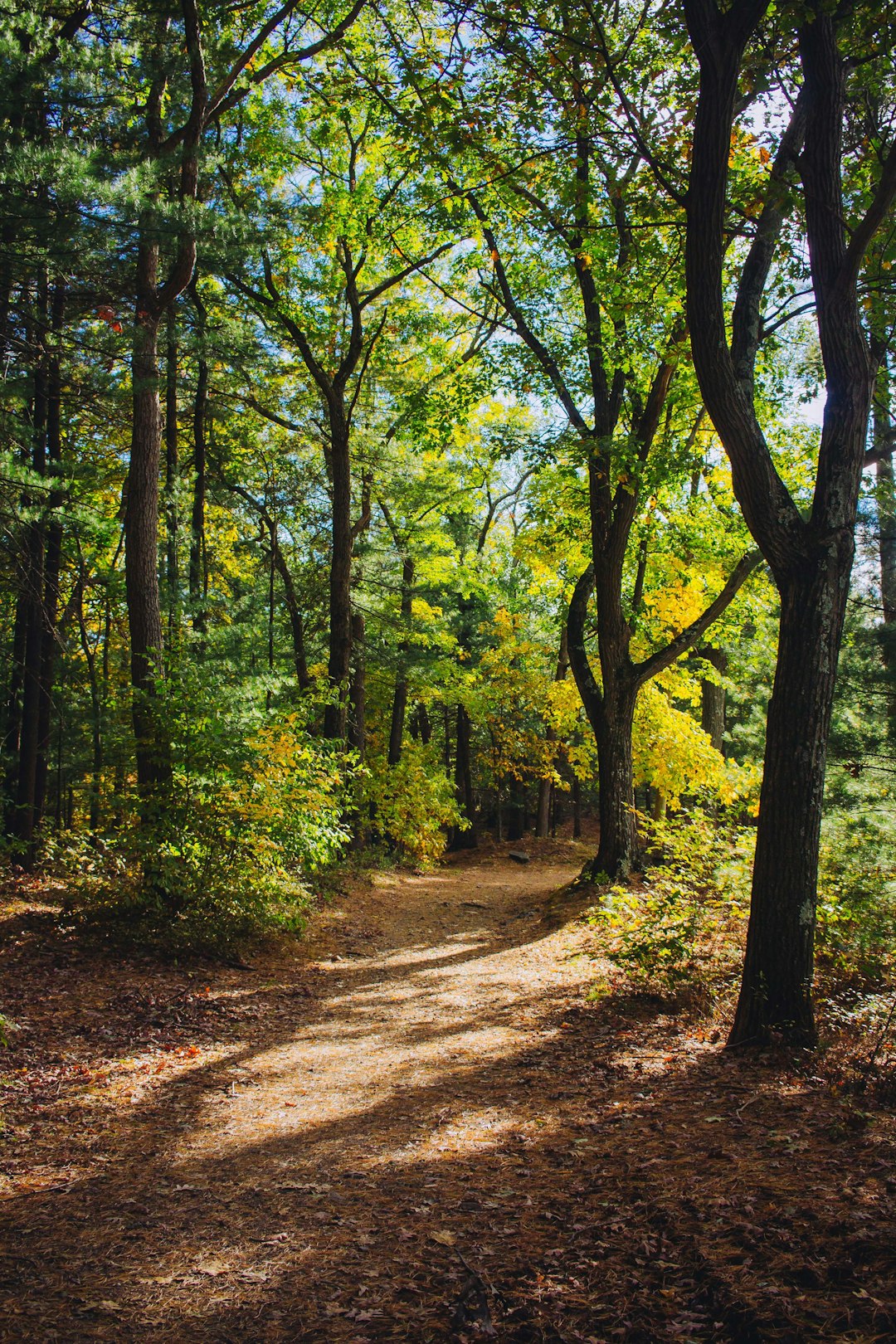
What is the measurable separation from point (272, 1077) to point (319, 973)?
10.1ft

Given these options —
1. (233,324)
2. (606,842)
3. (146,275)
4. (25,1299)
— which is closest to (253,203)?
(233,324)

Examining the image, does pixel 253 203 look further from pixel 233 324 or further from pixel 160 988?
pixel 160 988

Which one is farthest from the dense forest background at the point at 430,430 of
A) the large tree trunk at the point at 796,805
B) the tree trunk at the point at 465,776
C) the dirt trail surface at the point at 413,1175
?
the tree trunk at the point at 465,776

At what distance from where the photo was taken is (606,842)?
11141 millimetres

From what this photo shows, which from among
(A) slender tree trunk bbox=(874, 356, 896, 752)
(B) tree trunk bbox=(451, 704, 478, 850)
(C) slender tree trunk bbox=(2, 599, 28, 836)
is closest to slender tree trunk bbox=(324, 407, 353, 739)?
(C) slender tree trunk bbox=(2, 599, 28, 836)

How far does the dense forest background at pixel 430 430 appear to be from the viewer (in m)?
4.78

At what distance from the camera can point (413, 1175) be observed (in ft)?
12.0

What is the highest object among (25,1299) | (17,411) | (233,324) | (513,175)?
(233,324)

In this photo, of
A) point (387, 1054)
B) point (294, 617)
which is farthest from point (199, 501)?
point (387, 1054)

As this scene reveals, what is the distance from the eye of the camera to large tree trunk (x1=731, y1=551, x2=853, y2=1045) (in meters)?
4.62

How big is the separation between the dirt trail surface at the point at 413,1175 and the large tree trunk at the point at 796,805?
0.55 meters

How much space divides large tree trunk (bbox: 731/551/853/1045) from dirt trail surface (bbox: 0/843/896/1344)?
21.8 inches

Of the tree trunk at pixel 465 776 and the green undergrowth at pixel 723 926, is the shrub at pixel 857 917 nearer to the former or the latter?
the green undergrowth at pixel 723 926

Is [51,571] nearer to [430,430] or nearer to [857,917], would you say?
[430,430]
